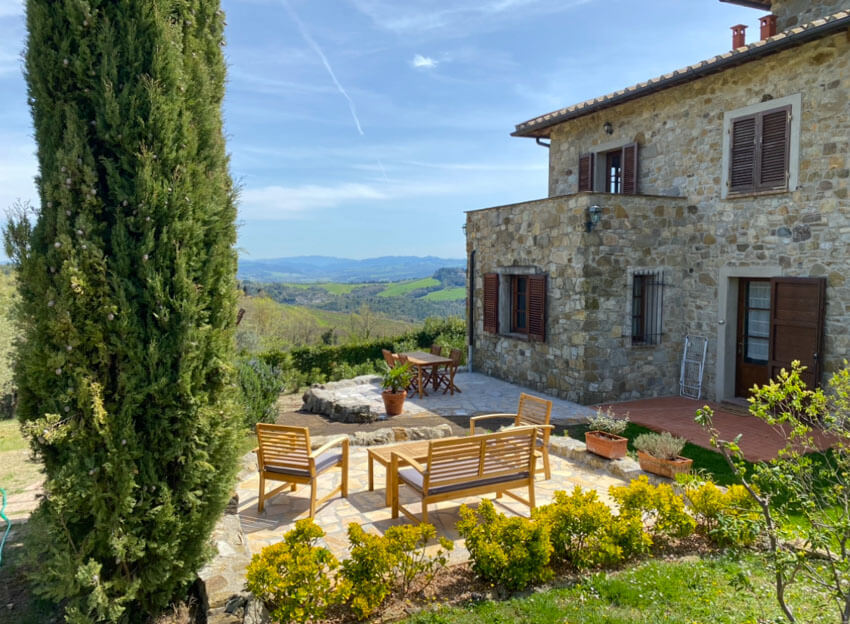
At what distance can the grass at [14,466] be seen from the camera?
664 cm

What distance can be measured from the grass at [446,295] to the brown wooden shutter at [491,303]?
61.2 metres

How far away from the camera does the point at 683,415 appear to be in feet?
29.3

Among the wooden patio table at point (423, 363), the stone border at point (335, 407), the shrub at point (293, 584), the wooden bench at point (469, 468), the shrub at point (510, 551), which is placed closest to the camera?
the shrub at point (293, 584)

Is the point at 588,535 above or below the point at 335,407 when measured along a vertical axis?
above

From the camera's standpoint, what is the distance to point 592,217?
9.26m

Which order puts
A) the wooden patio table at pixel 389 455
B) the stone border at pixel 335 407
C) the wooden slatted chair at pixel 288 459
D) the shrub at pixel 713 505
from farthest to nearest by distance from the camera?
the stone border at pixel 335 407 < the wooden patio table at pixel 389 455 < the wooden slatted chair at pixel 288 459 < the shrub at pixel 713 505

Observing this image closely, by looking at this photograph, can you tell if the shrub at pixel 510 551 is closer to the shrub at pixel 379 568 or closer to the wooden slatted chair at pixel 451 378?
Answer: the shrub at pixel 379 568

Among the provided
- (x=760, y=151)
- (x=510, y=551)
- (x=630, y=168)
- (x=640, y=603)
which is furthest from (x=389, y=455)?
(x=630, y=168)

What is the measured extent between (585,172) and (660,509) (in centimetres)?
936

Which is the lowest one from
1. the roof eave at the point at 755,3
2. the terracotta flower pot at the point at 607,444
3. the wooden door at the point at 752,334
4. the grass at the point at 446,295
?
the grass at the point at 446,295

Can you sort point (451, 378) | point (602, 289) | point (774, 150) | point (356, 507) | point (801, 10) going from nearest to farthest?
point (356, 507) < point (774, 150) < point (602, 289) < point (801, 10) < point (451, 378)

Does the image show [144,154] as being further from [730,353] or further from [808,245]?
[730,353]

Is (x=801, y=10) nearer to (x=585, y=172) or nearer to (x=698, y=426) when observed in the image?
(x=585, y=172)

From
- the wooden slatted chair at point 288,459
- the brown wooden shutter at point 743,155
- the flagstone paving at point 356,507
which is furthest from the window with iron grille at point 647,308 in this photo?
the wooden slatted chair at point 288,459
